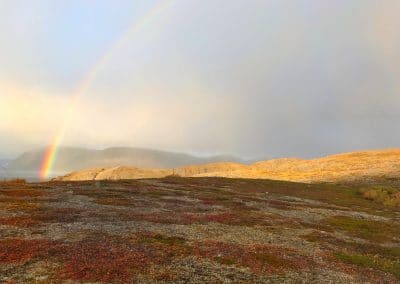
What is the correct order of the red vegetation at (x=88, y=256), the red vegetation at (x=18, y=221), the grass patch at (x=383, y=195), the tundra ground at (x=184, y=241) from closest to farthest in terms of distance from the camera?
the red vegetation at (x=88, y=256) < the tundra ground at (x=184, y=241) < the red vegetation at (x=18, y=221) < the grass patch at (x=383, y=195)

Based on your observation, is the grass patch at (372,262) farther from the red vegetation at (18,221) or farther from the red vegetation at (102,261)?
the red vegetation at (18,221)

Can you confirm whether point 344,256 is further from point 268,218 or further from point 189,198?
point 189,198

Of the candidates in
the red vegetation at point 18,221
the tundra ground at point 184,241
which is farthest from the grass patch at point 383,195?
the red vegetation at point 18,221

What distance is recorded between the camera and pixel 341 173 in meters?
145

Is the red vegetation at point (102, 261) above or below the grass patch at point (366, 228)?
above

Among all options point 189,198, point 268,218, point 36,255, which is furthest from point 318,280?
point 189,198

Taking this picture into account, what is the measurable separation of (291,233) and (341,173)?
4227 inches

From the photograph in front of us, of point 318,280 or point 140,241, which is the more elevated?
point 140,241

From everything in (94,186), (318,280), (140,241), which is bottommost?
(318,280)

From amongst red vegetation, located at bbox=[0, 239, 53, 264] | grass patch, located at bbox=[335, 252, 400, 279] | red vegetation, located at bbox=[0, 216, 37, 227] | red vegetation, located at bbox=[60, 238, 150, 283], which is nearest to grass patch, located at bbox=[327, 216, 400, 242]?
grass patch, located at bbox=[335, 252, 400, 279]

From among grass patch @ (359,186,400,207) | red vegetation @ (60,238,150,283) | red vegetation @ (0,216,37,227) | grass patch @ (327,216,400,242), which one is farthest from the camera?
grass patch @ (359,186,400,207)

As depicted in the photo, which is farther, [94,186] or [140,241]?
[94,186]

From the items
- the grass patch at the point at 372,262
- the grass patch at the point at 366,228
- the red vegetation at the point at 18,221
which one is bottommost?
the grass patch at the point at 372,262

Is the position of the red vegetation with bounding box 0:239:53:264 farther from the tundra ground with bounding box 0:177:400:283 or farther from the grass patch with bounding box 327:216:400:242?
the grass patch with bounding box 327:216:400:242
